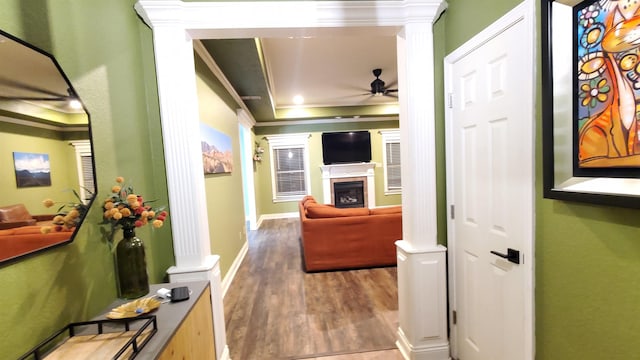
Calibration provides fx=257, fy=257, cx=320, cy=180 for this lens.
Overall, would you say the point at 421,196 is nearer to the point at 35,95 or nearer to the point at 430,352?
the point at 430,352

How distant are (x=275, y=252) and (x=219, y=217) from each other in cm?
157

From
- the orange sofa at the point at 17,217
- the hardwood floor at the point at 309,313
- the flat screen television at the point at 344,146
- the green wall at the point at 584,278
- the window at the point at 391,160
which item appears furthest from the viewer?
the window at the point at 391,160

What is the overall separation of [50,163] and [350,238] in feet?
9.73

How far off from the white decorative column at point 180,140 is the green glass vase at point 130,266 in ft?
1.24

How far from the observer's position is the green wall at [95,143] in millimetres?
855

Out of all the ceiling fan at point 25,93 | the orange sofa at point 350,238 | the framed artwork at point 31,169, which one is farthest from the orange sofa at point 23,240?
the orange sofa at point 350,238

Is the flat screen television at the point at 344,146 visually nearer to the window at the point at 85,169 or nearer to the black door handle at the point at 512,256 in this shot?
the black door handle at the point at 512,256

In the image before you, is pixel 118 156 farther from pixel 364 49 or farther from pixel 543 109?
pixel 364 49

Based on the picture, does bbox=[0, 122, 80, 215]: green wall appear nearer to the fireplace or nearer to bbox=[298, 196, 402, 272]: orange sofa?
bbox=[298, 196, 402, 272]: orange sofa

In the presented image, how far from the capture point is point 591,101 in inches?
36.4

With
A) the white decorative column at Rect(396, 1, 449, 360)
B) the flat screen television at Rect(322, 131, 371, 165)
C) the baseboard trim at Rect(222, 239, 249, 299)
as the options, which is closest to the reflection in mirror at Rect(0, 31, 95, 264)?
the white decorative column at Rect(396, 1, 449, 360)

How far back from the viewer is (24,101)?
875mm

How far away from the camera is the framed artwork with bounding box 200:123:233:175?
2.66 meters

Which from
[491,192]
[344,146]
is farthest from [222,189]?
[344,146]
